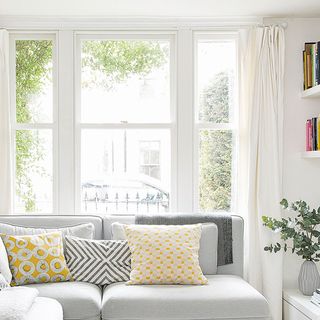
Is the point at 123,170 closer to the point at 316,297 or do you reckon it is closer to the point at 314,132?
the point at 314,132

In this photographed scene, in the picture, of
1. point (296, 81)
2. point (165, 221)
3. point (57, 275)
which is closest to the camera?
point (57, 275)

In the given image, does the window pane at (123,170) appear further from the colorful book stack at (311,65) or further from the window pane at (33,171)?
the colorful book stack at (311,65)

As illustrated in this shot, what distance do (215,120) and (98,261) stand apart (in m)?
1.59

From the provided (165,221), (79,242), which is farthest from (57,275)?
(165,221)

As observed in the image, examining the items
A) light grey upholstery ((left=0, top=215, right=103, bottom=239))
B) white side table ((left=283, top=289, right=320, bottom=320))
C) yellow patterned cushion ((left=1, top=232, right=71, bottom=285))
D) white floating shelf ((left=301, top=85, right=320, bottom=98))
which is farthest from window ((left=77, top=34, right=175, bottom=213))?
white side table ((left=283, top=289, right=320, bottom=320))

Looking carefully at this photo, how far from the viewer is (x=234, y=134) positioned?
15.4ft

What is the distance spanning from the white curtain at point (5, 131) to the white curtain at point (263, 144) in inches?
75.1

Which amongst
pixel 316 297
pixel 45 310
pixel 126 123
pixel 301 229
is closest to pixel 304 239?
pixel 301 229

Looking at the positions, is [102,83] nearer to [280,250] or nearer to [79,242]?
[79,242]

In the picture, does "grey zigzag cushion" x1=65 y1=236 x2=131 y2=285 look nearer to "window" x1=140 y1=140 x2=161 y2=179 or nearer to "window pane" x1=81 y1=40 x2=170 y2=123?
"window" x1=140 y1=140 x2=161 y2=179

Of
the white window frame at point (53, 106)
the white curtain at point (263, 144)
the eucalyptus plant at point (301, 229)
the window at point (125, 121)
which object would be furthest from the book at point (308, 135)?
the white window frame at point (53, 106)

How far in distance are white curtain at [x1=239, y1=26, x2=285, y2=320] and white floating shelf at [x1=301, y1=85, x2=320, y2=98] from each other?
0.19 metres

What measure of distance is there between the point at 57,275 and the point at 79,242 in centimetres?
30

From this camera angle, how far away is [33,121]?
467 cm
